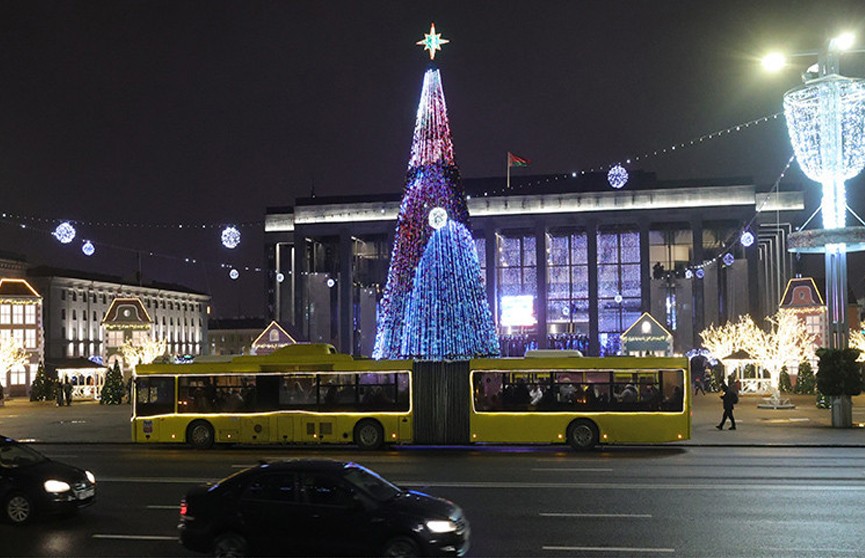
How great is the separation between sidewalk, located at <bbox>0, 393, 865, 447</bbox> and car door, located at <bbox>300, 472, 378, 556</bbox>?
17499mm

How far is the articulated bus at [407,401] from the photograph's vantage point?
24.9 m

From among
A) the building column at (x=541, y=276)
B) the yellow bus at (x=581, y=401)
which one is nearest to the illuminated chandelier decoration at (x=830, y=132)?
the yellow bus at (x=581, y=401)

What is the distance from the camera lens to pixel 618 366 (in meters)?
24.9

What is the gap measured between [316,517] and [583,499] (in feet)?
21.5

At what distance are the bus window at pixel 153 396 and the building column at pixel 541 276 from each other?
57.5 m

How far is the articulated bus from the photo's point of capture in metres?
24.9

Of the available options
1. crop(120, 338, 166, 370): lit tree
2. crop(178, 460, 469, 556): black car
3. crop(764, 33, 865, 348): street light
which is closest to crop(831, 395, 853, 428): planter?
crop(764, 33, 865, 348): street light

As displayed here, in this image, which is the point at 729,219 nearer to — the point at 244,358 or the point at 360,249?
the point at 360,249

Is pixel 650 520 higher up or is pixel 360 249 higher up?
pixel 360 249

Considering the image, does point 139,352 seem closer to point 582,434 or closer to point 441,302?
point 441,302

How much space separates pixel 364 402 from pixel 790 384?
35.3 m

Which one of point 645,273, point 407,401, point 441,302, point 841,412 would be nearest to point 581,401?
point 407,401

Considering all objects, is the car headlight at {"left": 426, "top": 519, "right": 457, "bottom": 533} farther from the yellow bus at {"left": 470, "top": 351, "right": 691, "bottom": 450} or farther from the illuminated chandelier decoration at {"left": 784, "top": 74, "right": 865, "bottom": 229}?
the illuminated chandelier decoration at {"left": 784, "top": 74, "right": 865, "bottom": 229}

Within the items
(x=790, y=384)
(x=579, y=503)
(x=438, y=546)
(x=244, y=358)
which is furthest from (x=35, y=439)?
(x=790, y=384)
